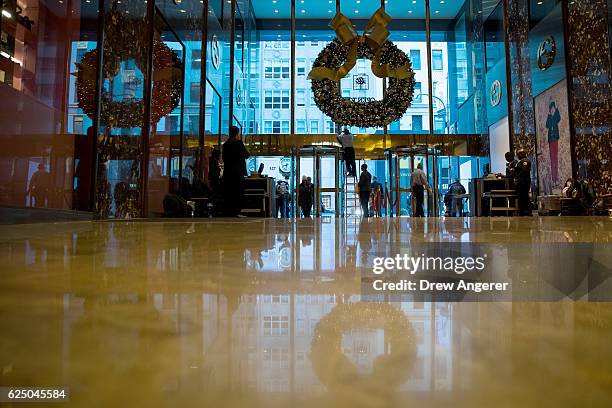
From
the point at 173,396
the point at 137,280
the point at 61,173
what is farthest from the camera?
the point at 61,173

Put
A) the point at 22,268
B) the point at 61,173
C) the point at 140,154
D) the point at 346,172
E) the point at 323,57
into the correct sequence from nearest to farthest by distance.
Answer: the point at 22,268 < the point at 61,173 < the point at 140,154 < the point at 346,172 < the point at 323,57

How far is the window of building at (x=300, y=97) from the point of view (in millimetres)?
14023

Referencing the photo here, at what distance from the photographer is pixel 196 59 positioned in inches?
351

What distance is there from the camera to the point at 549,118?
10016 mm

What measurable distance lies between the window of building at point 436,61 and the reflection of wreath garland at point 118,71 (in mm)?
9172

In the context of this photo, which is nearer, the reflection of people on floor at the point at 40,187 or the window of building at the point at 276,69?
the reflection of people on floor at the point at 40,187

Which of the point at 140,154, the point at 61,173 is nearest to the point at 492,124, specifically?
the point at 140,154

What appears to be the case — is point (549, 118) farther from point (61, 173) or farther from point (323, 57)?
point (61, 173)

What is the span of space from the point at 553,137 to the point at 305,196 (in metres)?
5.66

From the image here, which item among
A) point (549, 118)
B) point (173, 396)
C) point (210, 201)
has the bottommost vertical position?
point (173, 396)

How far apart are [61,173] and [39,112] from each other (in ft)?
2.18

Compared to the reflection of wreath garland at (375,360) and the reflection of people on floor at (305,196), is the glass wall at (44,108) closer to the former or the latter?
the reflection of wreath garland at (375,360)

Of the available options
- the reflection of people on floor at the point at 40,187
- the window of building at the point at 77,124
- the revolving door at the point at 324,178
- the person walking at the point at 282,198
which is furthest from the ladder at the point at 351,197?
the reflection of people on floor at the point at 40,187

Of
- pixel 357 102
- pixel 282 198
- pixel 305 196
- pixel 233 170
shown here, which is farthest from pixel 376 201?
pixel 233 170
